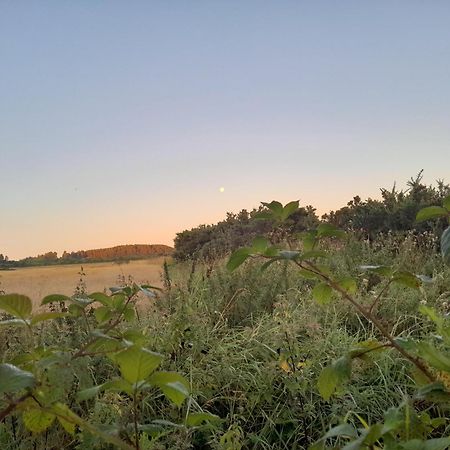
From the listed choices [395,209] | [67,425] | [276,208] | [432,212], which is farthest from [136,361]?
[395,209]

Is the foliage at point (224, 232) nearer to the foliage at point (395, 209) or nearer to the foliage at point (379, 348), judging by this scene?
the foliage at point (395, 209)

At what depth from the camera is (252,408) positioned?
278cm

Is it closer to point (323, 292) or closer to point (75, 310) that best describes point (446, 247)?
point (323, 292)

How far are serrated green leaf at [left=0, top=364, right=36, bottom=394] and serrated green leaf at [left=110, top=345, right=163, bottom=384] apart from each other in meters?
0.13

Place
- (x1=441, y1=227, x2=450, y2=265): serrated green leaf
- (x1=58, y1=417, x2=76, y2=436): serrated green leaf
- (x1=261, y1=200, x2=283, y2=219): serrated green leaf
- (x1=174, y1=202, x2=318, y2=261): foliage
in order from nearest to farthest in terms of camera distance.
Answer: (x1=58, y1=417, x2=76, y2=436): serrated green leaf → (x1=441, y1=227, x2=450, y2=265): serrated green leaf → (x1=261, y1=200, x2=283, y2=219): serrated green leaf → (x1=174, y1=202, x2=318, y2=261): foliage

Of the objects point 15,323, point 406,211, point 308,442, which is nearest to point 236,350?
point 308,442

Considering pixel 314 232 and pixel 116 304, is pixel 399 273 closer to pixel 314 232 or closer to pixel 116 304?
pixel 314 232

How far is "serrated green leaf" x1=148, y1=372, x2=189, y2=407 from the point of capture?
3.05 ft

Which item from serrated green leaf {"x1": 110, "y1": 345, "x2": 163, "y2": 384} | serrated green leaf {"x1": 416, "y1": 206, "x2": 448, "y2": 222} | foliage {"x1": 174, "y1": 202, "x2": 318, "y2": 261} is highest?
foliage {"x1": 174, "y1": 202, "x2": 318, "y2": 261}

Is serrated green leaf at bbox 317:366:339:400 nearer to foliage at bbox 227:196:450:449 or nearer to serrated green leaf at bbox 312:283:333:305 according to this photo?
foliage at bbox 227:196:450:449

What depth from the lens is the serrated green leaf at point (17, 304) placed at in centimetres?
91

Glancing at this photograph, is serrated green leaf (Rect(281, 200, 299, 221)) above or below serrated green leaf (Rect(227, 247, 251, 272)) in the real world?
above

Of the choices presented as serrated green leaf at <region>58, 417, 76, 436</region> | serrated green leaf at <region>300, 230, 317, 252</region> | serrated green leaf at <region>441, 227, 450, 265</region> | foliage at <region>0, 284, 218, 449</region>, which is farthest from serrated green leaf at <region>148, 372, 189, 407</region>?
serrated green leaf at <region>441, 227, 450, 265</region>

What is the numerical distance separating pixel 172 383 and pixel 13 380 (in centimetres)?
29
